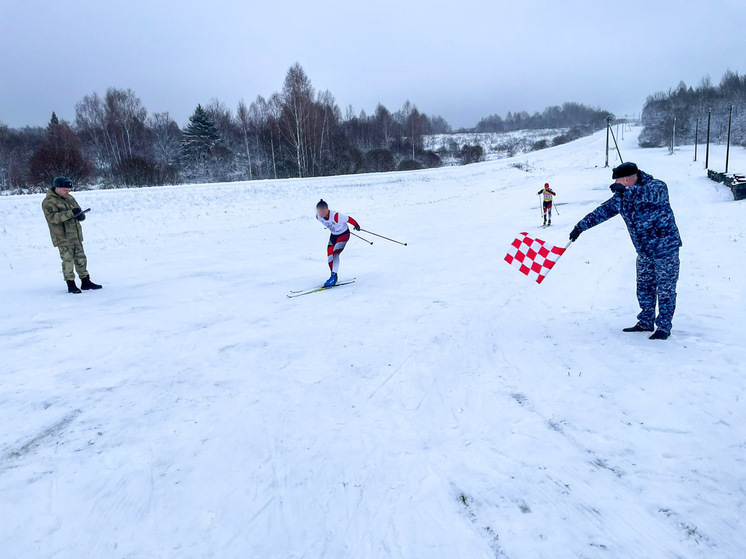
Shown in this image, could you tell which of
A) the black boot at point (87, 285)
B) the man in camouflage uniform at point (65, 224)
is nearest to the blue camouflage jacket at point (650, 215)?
the man in camouflage uniform at point (65, 224)

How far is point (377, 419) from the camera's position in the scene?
407 cm

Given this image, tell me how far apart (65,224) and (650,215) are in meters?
10.0

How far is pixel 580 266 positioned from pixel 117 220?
58.6ft

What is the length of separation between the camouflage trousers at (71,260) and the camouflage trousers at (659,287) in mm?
9939

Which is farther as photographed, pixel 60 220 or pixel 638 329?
pixel 60 220

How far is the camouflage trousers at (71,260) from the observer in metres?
8.31

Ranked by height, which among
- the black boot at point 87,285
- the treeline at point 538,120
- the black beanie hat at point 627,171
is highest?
the treeline at point 538,120

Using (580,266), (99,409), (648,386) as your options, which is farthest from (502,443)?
(580,266)

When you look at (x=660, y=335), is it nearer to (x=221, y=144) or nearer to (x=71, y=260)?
(x=71, y=260)

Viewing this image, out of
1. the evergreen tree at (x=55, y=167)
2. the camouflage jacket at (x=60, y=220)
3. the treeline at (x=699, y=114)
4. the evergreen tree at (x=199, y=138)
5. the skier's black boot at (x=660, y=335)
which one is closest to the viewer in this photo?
the skier's black boot at (x=660, y=335)

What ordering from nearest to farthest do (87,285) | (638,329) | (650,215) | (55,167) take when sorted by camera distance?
(650,215), (638,329), (87,285), (55,167)

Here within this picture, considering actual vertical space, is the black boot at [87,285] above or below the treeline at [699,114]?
below

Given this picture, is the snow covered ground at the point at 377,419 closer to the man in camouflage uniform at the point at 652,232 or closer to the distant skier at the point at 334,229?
the man in camouflage uniform at the point at 652,232

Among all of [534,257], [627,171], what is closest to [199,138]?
[534,257]
